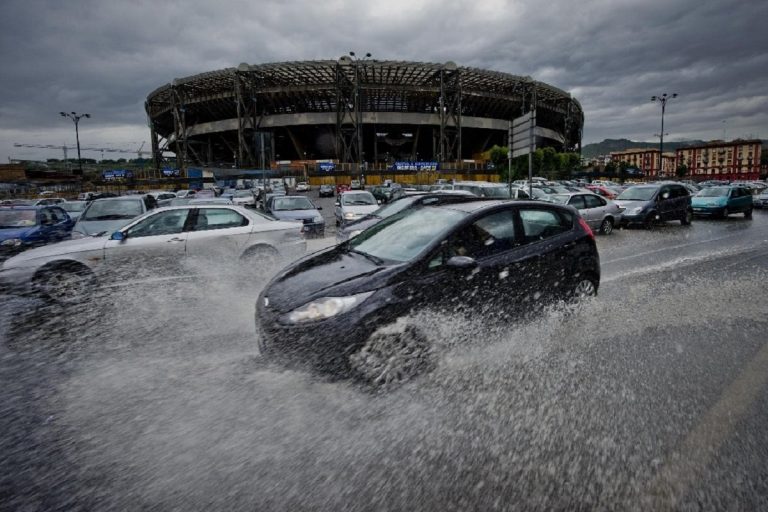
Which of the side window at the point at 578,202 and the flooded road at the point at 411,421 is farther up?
the side window at the point at 578,202

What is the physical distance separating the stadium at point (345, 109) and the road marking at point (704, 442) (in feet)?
156

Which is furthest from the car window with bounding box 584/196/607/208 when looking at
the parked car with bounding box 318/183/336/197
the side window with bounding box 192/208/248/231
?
the parked car with bounding box 318/183/336/197

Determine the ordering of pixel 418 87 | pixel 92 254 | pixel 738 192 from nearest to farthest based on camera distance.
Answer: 1. pixel 92 254
2. pixel 738 192
3. pixel 418 87

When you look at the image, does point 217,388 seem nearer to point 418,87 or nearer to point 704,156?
point 418,87

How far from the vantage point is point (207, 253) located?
21.9 ft

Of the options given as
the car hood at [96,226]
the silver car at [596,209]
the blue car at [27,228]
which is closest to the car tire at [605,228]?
the silver car at [596,209]

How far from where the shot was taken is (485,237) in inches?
152

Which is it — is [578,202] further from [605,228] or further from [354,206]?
[354,206]

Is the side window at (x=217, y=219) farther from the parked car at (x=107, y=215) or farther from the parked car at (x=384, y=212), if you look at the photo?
the parked car at (x=107, y=215)

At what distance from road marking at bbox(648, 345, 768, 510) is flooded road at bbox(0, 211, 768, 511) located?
0.01m

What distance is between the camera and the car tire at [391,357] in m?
3.12

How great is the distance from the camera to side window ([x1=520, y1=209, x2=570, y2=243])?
4.19 metres

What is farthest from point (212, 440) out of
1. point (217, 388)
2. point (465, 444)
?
point (465, 444)

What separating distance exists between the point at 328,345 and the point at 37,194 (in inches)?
1807
